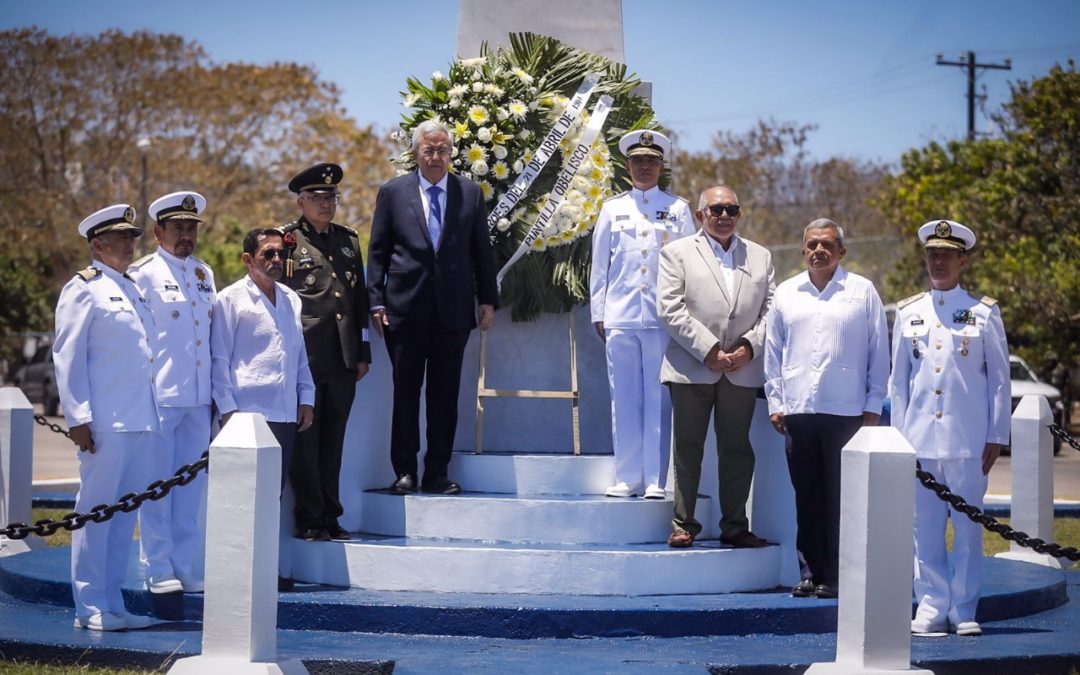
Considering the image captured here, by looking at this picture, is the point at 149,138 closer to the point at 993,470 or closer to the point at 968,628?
the point at 993,470

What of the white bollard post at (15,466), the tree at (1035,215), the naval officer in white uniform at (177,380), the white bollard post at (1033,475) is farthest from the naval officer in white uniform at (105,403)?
the tree at (1035,215)

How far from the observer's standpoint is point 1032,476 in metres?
10.2

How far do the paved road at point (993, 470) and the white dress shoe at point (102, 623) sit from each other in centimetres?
928

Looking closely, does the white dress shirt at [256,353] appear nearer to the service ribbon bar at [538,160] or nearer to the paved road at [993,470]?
the service ribbon bar at [538,160]

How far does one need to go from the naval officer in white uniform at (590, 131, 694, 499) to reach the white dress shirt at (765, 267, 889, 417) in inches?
41.3

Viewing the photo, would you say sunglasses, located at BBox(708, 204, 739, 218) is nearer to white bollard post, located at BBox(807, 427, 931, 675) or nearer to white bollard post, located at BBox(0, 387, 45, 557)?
white bollard post, located at BBox(807, 427, 931, 675)

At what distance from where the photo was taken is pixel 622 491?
8562 millimetres

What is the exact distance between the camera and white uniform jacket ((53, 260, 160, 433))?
712 centimetres

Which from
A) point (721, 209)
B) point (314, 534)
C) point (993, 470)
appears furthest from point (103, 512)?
point (993, 470)

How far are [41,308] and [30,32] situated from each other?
7.63m

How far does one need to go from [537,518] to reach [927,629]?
6.89ft

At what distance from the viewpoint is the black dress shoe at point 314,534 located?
→ 820cm

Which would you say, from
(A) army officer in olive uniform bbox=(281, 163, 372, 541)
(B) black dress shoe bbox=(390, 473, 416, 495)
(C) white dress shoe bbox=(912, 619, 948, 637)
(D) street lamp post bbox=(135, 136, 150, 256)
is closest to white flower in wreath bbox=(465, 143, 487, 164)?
(A) army officer in olive uniform bbox=(281, 163, 372, 541)

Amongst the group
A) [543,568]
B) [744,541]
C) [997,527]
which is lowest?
[543,568]
